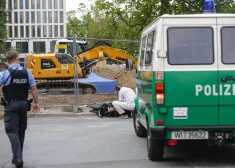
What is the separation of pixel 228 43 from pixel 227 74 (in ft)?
1.57

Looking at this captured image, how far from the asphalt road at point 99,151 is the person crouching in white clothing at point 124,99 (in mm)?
1186

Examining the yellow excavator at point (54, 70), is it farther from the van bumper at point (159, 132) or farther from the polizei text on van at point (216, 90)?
the polizei text on van at point (216, 90)

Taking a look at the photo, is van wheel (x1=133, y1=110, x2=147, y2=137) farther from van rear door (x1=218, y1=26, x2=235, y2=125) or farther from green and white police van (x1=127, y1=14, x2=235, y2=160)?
van rear door (x1=218, y1=26, x2=235, y2=125)

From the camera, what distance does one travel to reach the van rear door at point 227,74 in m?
7.41

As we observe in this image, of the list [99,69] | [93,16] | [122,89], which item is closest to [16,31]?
[93,16]

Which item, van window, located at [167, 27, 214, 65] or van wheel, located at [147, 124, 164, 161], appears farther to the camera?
van wheel, located at [147, 124, 164, 161]

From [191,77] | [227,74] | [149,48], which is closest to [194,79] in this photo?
[191,77]

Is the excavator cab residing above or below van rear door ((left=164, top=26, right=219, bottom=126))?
above

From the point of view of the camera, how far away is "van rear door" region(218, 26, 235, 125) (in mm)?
7414

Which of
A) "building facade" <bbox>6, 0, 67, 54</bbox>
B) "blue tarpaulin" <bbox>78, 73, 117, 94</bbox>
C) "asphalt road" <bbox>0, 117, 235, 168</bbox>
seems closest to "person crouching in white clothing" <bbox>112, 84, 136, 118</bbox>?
"asphalt road" <bbox>0, 117, 235, 168</bbox>

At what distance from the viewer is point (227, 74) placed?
7410 mm

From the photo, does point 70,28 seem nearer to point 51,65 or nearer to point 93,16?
point 93,16

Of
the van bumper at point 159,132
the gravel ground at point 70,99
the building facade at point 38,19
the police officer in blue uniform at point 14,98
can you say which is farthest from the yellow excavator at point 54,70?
the building facade at point 38,19

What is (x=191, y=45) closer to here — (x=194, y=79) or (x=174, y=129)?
(x=194, y=79)
